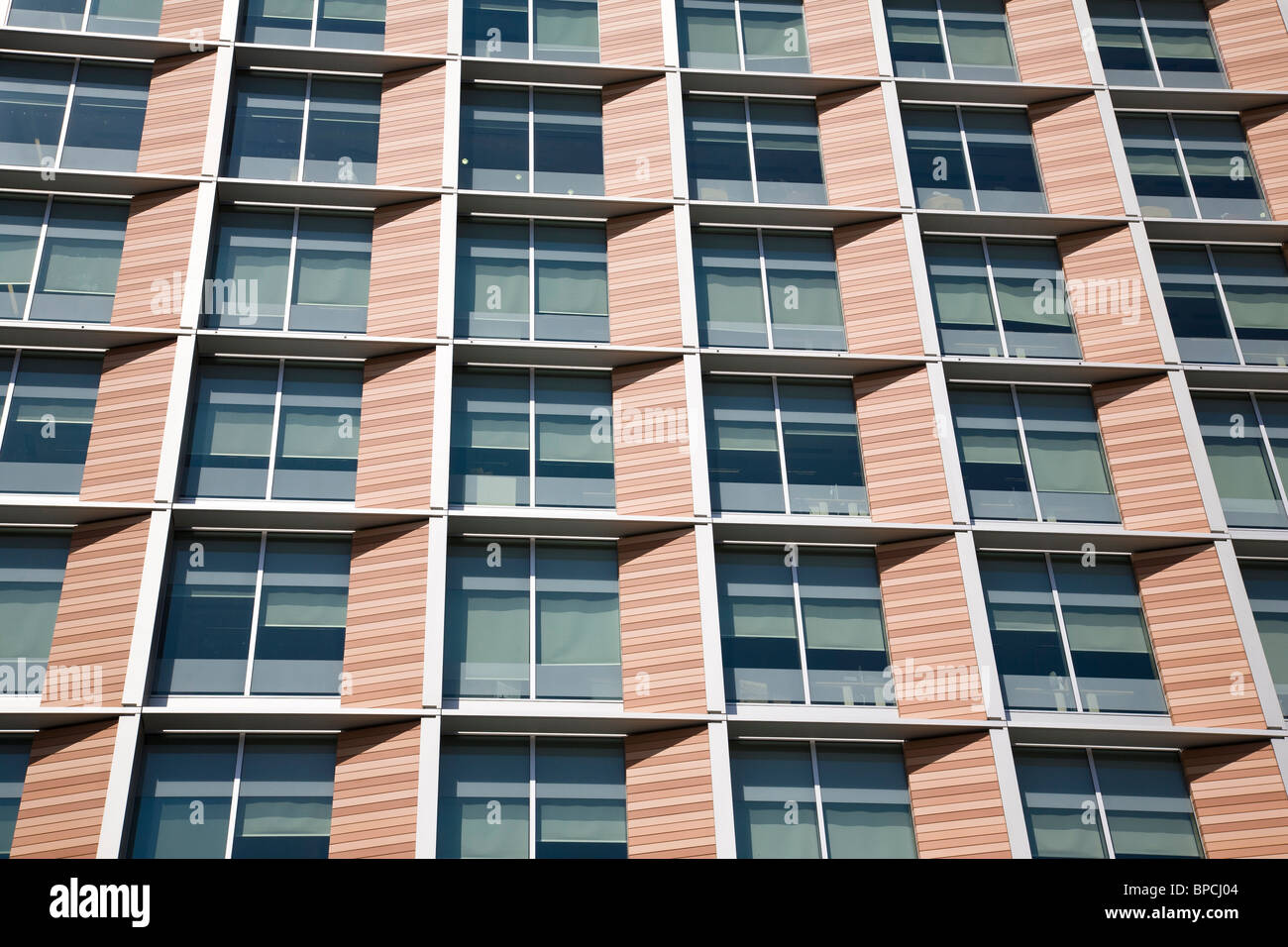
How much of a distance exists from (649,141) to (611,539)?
7.91 m

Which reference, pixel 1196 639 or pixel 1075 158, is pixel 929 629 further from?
pixel 1075 158

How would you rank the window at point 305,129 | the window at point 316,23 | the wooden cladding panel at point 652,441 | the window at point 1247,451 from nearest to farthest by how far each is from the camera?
the wooden cladding panel at point 652,441
the window at point 1247,451
the window at point 305,129
the window at point 316,23

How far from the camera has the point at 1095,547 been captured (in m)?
19.5

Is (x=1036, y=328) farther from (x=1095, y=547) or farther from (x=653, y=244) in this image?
(x=653, y=244)

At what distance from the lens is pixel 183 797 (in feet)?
55.3

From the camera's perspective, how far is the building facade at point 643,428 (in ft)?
56.7

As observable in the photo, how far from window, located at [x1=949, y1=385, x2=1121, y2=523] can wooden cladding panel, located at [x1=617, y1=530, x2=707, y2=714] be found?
527 centimetres

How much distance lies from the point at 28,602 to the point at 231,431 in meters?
4.02

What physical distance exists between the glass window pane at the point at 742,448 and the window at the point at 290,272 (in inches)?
251

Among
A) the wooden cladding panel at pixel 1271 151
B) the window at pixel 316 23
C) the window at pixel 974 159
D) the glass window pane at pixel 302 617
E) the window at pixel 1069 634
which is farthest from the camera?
the wooden cladding panel at pixel 1271 151

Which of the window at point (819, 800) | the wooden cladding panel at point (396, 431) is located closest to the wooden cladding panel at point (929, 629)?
the window at point (819, 800)

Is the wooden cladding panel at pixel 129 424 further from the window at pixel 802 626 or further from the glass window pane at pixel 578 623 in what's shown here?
the window at pixel 802 626

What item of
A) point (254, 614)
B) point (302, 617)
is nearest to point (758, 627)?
point (302, 617)
